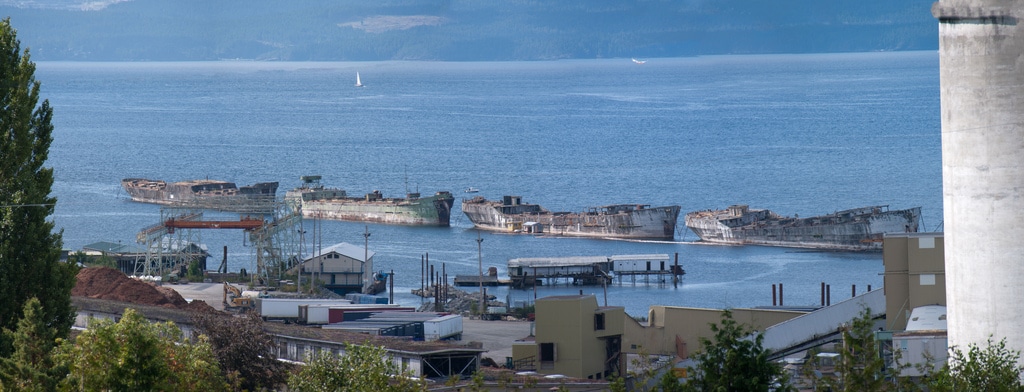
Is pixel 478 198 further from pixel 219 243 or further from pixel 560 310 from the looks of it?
pixel 560 310

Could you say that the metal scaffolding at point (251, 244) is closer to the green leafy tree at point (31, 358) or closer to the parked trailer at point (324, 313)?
the parked trailer at point (324, 313)

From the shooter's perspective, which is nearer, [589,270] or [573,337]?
[573,337]

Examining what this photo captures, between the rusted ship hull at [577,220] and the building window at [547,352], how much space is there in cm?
6787

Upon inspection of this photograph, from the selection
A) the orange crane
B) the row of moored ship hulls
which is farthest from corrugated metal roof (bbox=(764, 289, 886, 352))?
the row of moored ship hulls

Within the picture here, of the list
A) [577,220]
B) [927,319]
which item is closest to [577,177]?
[577,220]

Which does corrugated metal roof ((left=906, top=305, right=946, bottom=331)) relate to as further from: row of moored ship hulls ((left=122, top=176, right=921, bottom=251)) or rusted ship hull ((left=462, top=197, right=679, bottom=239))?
rusted ship hull ((left=462, top=197, right=679, bottom=239))

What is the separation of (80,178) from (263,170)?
19083 millimetres

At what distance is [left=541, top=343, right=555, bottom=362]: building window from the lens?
34941mm

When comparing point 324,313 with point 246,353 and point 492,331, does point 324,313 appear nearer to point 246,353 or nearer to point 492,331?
point 492,331

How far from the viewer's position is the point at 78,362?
17578mm

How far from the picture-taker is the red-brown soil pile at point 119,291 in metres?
47.9

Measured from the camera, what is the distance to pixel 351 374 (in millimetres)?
17094

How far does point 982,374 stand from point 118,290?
37.1 meters

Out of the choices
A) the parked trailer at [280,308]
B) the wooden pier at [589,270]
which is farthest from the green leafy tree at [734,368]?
the wooden pier at [589,270]
